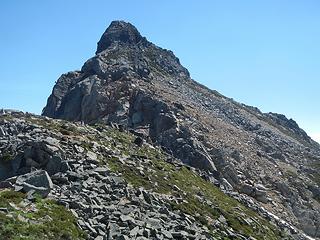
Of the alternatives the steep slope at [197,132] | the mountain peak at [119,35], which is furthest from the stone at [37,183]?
the mountain peak at [119,35]

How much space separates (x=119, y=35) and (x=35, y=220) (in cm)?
13451

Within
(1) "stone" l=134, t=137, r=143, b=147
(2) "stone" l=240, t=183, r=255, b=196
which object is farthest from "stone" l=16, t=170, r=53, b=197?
(2) "stone" l=240, t=183, r=255, b=196

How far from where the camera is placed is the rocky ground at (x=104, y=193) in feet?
92.2

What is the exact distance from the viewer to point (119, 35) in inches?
6156

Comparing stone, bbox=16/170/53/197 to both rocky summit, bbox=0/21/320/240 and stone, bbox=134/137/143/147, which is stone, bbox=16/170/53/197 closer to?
rocky summit, bbox=0/21/320/240

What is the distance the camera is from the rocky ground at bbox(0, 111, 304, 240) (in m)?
28.1

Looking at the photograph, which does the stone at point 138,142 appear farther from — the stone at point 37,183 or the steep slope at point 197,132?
the stone at point 37,183

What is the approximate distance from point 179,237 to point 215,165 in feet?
139

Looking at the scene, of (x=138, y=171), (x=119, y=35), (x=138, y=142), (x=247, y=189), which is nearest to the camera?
(x=138, y=171)

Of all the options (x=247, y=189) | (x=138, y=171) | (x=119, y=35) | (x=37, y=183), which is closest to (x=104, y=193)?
(x=37, y=183)

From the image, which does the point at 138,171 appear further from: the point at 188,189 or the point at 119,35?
the point at 119,35

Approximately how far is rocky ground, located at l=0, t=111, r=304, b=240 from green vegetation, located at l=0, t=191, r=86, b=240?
2.2 inches

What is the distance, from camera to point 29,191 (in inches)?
1206

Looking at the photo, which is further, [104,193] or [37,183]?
[104,193]
